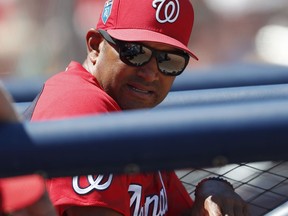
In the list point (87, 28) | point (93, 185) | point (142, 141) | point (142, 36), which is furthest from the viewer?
point (87, 28)

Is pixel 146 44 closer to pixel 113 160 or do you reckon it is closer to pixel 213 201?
pixel 213 201

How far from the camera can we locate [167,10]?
1964 mm

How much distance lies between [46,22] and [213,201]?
225cm

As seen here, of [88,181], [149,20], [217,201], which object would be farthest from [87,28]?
[88,181]

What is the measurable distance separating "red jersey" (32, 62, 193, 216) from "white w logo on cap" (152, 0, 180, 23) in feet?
0.74

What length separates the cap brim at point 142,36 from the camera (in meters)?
1.89

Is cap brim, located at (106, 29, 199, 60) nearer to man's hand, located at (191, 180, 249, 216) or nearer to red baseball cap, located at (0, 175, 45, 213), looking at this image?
man's hand, located at (191, 180, 249, 216)

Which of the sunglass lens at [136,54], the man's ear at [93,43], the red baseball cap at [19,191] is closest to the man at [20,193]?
the red baseball cap at [19,191]

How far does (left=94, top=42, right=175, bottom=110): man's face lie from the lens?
6.35 feet

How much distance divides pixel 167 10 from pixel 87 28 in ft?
6.72

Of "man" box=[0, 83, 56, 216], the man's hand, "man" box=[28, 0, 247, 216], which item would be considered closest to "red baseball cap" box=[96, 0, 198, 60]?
"man" box=[28, 0, 247, 216]

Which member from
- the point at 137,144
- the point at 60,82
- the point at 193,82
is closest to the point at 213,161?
the point at 137,144

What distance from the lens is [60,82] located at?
5.90ft

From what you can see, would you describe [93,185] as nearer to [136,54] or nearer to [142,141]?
[136,54]
